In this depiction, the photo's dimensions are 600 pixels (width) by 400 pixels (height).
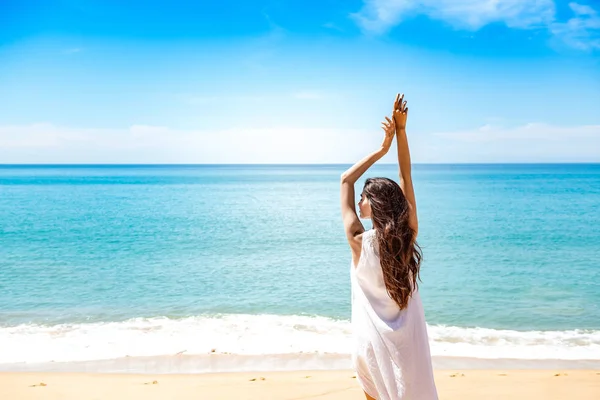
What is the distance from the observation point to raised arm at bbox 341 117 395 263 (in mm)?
2738

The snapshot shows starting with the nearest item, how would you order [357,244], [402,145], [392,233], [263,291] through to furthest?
[392,233], [357,244], [402,145], [263,291]

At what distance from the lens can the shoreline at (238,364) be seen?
24.8 ft

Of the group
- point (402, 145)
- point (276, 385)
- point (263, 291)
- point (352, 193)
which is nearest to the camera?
point (352, 193)

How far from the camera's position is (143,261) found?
1753 centimetres

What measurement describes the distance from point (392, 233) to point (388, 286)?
0.27 m

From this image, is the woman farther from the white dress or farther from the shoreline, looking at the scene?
the shoreline

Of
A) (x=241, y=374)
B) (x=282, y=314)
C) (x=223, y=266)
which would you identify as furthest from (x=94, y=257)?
(x=241, y=374)

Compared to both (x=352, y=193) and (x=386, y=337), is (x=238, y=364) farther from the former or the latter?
(x=352, y=193)

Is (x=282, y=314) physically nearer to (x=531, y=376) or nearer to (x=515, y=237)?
(x=531, y=376)

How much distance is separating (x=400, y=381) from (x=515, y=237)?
21.5m

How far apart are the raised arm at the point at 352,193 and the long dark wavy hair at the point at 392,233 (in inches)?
5.0

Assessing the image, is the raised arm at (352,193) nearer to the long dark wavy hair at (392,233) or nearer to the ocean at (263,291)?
the long dark wavy hair at (392,233)

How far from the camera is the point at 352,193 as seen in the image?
2812mm

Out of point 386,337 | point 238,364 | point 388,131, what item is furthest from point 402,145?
point 238,364
